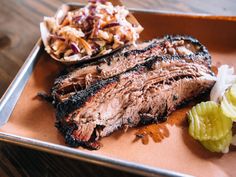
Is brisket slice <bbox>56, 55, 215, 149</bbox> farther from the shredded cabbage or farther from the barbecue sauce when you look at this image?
the shredded cabbage

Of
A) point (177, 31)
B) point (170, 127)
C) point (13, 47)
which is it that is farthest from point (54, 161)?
point (177, 31)

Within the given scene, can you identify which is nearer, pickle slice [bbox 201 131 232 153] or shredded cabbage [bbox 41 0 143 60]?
pickle slice [bbox 201 131 232 153]

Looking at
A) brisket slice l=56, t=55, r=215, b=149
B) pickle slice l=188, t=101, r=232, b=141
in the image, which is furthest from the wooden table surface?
pickle slice l=188, t=101, r=232, b=141

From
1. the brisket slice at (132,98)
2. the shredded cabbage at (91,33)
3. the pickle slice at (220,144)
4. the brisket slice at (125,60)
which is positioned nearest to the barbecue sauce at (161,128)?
the brisket slice at (132,98)

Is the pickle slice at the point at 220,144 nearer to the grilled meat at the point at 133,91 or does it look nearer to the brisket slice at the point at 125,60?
the grilled meat at the point at 133,91

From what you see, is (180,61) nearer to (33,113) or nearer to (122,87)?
(122,87)

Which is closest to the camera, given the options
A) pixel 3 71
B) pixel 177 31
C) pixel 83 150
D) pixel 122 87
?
pixel 83 150
